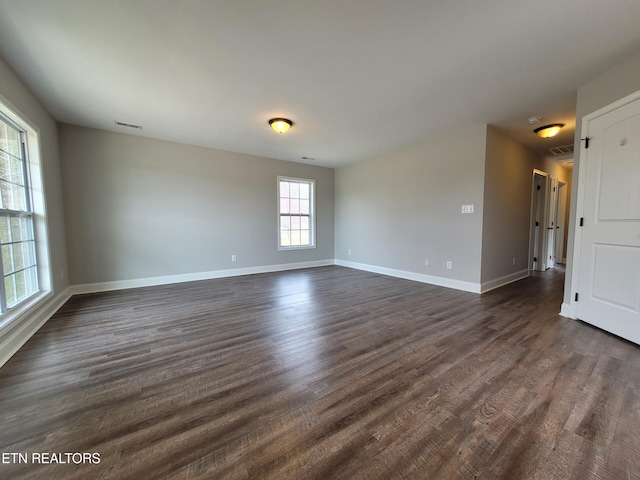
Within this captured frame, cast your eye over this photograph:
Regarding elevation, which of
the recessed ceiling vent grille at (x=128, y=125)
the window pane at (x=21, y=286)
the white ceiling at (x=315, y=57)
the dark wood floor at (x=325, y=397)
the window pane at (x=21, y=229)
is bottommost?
the dark wood floor at (x=325, y=397)

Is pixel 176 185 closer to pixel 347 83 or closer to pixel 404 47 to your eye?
pixel 347 83

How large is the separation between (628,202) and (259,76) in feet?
11.9

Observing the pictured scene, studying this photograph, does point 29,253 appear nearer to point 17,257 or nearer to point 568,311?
point 17,257

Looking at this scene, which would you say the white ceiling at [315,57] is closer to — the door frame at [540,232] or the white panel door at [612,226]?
the white panel door at [612,226]

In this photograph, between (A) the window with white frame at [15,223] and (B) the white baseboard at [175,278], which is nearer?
(A) the window with white frame at [15,223]

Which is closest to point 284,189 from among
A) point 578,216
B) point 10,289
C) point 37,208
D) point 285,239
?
point 285,239

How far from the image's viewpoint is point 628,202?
228cm

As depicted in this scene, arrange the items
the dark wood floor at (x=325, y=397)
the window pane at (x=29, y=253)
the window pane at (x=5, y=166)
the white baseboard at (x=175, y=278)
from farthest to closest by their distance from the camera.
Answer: the white baseboard at (x=175, y=278)
the window pane at (x=29, y=253)
the window pane at (x=5, y=166)
the dark wood floor at (x=325, y=397)

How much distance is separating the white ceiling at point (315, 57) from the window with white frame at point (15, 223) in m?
0.69

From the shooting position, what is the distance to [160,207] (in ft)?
14.8

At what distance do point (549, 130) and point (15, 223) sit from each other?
6.65 meters

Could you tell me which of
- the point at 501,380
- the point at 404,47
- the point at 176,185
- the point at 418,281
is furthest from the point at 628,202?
the point at 176,185

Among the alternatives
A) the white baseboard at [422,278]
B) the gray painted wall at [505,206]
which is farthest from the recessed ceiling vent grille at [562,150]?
the white baseboard at [422,278]

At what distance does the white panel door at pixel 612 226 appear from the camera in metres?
2.25
